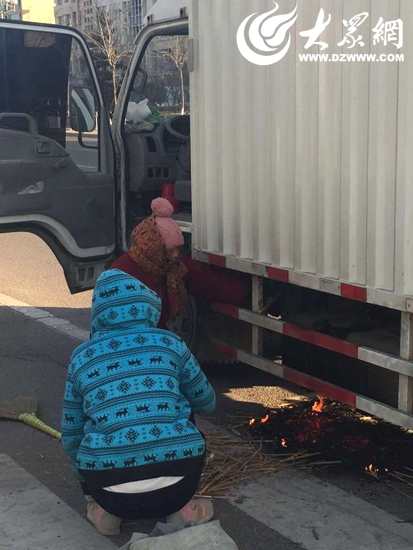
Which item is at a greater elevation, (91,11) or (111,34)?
(91,11)

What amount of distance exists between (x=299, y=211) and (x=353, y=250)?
18.5 inches

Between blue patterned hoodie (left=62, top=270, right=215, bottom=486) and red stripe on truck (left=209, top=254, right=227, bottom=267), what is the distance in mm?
1396

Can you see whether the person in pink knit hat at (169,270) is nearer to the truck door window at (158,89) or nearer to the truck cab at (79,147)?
the truck cab at (79,147)

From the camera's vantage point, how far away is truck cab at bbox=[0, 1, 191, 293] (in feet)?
19.5

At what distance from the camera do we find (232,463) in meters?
4.81

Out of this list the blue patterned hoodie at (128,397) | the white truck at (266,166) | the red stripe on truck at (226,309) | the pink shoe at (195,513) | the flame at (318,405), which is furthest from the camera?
the flame at (318,405)

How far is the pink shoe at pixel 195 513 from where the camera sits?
12.8ft

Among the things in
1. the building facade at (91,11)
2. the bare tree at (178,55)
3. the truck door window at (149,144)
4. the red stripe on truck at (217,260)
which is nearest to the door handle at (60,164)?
the truck door window at (149,144)

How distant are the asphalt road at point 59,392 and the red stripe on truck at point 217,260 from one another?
40.4 inches

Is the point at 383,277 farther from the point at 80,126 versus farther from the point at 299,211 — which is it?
the point at 80,126

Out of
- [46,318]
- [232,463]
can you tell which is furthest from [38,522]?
[46,318]

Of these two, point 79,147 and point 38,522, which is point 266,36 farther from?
point 38,522

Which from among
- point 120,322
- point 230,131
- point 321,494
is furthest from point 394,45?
point 321,494

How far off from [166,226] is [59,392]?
1618 millimetres
